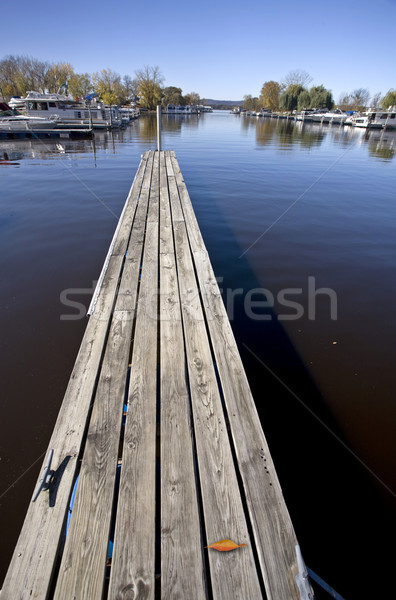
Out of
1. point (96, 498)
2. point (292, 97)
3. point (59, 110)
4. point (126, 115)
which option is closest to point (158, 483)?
point (96, 498)

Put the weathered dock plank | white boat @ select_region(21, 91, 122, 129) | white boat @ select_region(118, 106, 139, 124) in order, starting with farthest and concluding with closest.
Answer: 1. white boat @ select_region(118, 106, 139, 124)
2. white boat @ select_region(21, 91, 122, 129)
3. the weathered dock plank

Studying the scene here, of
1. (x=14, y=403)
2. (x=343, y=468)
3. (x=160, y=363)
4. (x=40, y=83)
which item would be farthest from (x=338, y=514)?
(x=40, y=83)

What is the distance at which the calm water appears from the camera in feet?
7.11

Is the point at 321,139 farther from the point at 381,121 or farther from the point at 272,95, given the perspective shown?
the point at 272,95

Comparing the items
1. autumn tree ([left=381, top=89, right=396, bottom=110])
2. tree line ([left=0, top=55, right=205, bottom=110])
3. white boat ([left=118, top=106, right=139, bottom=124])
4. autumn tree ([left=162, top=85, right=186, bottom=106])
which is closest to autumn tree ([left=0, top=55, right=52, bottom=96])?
tree line ([left=0, top=55, right=205, bottom=110])

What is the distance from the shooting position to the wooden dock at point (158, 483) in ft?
4.12

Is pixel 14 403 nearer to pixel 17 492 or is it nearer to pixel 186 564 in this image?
pixel 17 492

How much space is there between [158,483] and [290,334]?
2590 mm

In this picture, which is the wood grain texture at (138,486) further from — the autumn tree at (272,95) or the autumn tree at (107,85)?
the autumn tree at (272,95)

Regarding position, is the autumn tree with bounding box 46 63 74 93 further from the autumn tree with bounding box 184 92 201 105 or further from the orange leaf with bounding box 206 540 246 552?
the orange leaf with bounding box 206 540 246 552

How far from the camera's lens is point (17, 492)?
2141mm

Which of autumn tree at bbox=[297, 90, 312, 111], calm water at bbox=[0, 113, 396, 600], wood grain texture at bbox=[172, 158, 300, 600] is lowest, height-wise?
calm water at bbox=[0, 113, 396, 600]

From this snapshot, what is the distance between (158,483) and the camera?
1.72 m

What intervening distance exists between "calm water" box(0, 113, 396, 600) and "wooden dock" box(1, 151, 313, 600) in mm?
852
